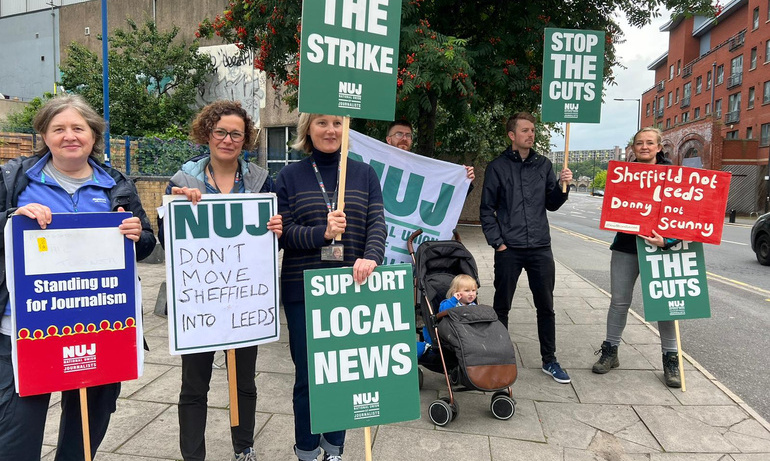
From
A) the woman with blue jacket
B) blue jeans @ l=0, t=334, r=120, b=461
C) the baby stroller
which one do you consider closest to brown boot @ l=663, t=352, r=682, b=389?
the baby stroller

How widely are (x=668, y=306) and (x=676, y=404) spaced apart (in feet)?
2.76

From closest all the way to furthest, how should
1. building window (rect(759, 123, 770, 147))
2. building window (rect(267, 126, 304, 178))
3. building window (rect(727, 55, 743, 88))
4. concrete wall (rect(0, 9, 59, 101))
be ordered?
building window (rect(267, 126, 304, 178))
concrete wall (rect(0, 9, 59, 101))
building window (rect(759, 123, 770, 147))
building window (rect(727, 55, 743, 88))

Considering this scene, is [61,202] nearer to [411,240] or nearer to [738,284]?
[411,240]

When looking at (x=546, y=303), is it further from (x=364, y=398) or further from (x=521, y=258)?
(x=364, y=398)

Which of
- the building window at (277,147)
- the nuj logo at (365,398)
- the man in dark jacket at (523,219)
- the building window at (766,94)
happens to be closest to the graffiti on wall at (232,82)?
the building window at (277,147)

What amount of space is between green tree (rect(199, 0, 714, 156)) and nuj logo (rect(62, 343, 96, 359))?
3.20 metres

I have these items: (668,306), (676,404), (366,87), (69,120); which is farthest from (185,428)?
(668,306)

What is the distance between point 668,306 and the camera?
4.35 meters

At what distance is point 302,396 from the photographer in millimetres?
2768

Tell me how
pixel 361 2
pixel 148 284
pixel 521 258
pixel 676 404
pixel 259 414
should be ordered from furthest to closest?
1. pixel 148 284
2. pixel 521 258
3. pixel 676 404
4. pixel 259 414
5. pixel 361 2

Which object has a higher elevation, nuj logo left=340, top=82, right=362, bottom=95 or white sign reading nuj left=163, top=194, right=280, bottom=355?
nuj logo left=340, top=82, right=362, bottom=95

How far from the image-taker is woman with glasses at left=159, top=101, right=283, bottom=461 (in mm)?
2678

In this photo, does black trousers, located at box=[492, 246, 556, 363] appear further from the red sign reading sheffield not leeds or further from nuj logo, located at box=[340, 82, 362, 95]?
nuj logo, located at box=[340, 82, 362, 95]

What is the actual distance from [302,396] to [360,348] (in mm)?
522
